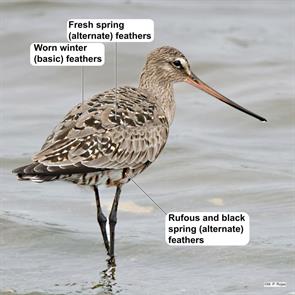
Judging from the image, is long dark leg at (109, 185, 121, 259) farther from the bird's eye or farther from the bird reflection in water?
the bird's eye

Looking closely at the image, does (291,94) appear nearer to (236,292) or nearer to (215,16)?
(215,16)

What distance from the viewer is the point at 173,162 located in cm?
1224

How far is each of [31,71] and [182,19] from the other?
136 inches

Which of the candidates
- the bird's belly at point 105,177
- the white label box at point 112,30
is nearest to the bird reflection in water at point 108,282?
the bird's belly at point 105,177

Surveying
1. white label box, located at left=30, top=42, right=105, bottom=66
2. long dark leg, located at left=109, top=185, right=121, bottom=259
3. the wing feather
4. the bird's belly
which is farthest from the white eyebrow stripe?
long dark leg, located at left=109, top=185, right=121, bottom=259

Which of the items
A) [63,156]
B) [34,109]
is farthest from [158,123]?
[34,109]

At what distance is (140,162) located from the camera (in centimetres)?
905

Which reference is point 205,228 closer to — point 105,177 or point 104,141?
point 105,177

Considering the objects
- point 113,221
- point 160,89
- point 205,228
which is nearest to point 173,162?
point 160,89

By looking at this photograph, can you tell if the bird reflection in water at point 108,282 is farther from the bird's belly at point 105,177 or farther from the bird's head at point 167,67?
the bird's head at point 167,67

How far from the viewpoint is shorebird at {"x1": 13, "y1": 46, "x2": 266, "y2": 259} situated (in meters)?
8.30

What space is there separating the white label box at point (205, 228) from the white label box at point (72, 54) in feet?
4.51

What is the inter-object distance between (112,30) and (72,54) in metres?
0.39

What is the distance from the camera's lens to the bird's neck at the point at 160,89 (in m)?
9.72
